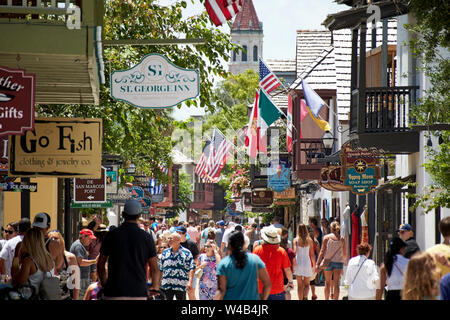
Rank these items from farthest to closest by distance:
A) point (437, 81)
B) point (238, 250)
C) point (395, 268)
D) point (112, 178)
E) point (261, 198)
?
point (261, 198), point (112, 178), point (437, 81), point (395, 268), point (238, 250)

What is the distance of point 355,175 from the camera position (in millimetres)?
20266

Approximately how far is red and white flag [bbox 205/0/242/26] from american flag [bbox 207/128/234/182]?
22948mm

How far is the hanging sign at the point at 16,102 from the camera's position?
9.25m

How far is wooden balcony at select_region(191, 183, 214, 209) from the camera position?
120 metres

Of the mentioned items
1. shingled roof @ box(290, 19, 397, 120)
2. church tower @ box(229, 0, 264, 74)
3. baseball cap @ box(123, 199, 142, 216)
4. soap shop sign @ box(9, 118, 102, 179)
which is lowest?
baseball cap @ box(123, 199, 142, 216)

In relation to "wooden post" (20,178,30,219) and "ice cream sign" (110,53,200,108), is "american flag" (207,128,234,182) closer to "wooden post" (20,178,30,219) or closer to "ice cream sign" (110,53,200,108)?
"wooden post" (20,178,30,219)

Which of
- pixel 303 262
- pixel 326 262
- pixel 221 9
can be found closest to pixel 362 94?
pixel 326 262

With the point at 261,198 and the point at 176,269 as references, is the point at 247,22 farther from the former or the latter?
the point at 176,269

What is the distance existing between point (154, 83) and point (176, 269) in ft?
9.99

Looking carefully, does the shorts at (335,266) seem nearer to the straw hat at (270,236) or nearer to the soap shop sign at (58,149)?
the straw hat at (270,236)

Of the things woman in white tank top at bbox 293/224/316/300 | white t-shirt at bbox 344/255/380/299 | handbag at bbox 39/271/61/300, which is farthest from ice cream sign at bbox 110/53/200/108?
woman in white tank top at bbox 293/224/316/300

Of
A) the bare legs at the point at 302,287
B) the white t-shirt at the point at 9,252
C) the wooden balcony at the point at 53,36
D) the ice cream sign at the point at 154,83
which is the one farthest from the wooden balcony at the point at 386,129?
the wooden balcony at the point at 53,36

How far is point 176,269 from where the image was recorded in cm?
1419
